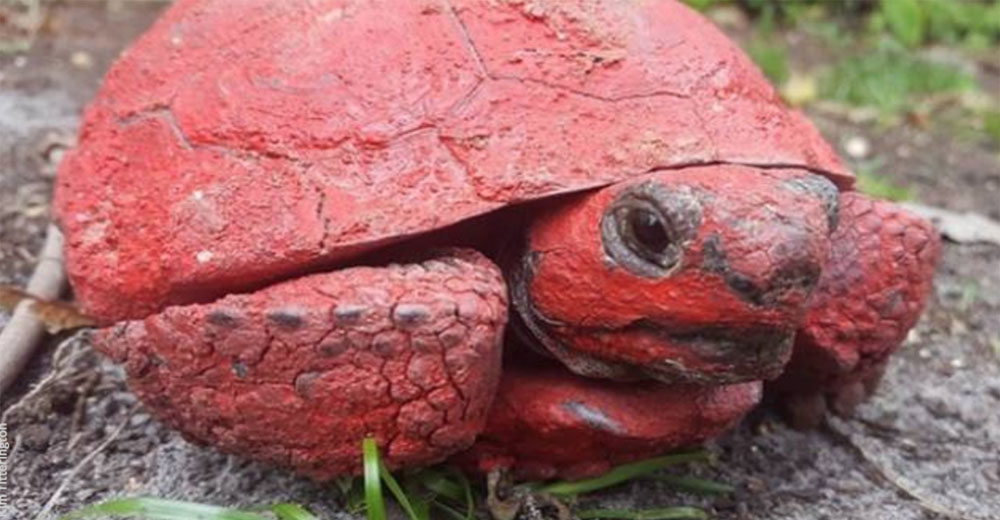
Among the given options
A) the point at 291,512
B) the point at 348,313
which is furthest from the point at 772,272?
the point at 291,512

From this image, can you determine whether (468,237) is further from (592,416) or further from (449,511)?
(449,511)

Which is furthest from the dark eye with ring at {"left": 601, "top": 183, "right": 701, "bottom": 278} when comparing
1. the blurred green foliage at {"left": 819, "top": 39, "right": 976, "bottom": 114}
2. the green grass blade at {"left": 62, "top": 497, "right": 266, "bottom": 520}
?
the blurred green foliage at {"left": 819, "top": 39, "right": 976, "bottom": 114}

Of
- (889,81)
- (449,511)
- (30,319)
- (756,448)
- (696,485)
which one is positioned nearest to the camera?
(449,511)

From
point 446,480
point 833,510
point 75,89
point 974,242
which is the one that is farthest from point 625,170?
point 75,89

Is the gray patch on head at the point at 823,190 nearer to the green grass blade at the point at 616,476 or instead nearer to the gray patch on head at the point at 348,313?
the green grass blade at the point at 616,476

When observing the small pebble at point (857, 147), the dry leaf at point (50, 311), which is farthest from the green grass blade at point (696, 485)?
the small pebble at point (857, 147)

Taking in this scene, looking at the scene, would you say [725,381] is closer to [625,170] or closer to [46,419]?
[625,170]
